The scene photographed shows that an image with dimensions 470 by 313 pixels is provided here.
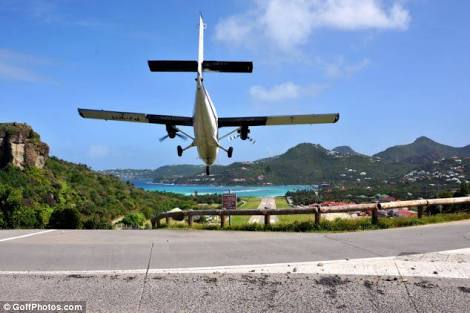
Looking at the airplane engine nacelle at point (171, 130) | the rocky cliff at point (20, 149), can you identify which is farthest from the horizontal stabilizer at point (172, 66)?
the rocky cliff at point (20, 149)

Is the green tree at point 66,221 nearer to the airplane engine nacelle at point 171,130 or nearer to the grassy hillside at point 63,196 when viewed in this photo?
the airplane engine nacelle at point 171,130

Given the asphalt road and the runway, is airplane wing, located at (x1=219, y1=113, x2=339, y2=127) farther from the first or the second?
the runway

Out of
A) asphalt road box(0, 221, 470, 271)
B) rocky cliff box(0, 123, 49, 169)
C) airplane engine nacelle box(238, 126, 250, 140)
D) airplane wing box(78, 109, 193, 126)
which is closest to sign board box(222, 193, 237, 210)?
airplane engine nacelle box(238, 126, 250, 140)

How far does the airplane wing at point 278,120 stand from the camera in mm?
21866

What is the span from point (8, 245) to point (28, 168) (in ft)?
332

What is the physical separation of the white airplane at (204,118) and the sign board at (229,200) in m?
1.99

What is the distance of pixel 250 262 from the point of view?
9133 millimetres

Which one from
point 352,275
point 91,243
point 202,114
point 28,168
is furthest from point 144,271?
point 28,168

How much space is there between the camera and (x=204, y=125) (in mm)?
18141

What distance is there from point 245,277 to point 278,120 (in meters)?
16.0

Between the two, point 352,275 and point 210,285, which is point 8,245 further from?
point 352,275

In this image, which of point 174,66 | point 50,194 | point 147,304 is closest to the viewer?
point 147,304

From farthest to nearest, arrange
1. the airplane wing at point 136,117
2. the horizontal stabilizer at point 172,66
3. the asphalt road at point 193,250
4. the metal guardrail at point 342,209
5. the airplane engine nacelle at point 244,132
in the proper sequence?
the airplane engine nacelle at point 244,132, the airplane wing at point 136,117, the metal guardrail at point 342,209, the horizontal stabilizer at point 172,66, the asphalt road at point 193,250

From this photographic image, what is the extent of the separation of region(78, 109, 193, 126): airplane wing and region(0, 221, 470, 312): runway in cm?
1113
